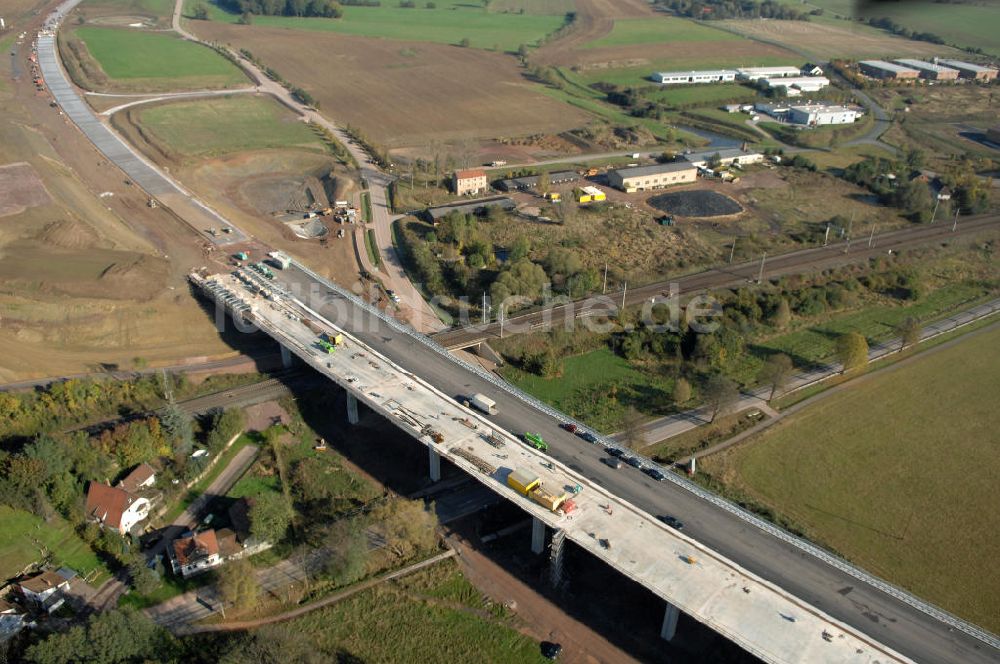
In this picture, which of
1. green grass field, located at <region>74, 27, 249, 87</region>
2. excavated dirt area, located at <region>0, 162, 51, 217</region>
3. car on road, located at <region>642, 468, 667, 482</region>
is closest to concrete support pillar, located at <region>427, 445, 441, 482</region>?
car on road, located at <region>642, 468, 667, 482</region>

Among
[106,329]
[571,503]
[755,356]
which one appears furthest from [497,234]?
[571,503]

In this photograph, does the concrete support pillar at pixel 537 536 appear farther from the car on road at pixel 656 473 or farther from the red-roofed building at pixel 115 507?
the red-roofed building at pixel 115 507

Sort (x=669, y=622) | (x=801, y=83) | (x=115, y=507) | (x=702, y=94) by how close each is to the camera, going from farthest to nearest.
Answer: (x=801, y=83) → (x=702, y=94) → (x=115, y=507) → (x=669, y=622)

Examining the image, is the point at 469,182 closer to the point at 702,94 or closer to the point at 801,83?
the point at 702,94

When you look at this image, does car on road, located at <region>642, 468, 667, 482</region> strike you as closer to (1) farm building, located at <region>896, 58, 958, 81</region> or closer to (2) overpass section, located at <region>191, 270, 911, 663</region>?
(2) overpass section, located at <region>191, 270, 911, 663</region>

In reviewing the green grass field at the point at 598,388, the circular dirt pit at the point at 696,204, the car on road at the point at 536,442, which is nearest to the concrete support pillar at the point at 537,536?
the car on road at the point at 536,442

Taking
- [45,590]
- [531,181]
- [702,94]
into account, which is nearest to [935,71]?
[702,94]
